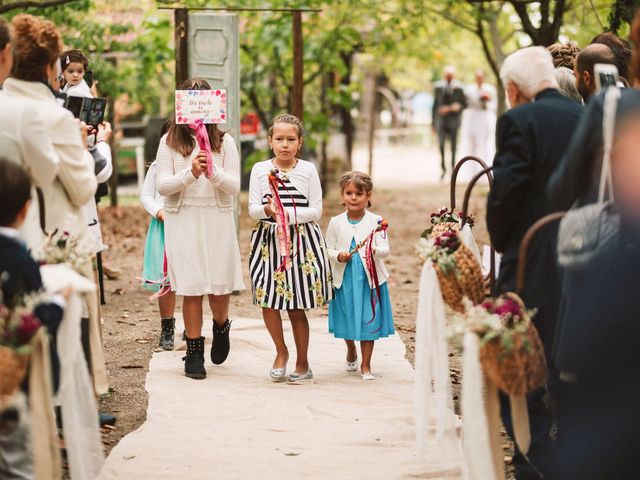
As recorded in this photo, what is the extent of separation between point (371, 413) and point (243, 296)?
4206mm

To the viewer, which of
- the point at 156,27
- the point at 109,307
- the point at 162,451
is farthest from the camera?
the point at 156,27

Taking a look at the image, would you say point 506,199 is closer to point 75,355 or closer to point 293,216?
point 75,355

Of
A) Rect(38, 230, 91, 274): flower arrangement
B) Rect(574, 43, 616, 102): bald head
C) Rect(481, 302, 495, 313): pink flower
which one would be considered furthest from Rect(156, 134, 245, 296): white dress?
Rect(481, 302, 495, 313): pink flower

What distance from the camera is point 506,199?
201 inches

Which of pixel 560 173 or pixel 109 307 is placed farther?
pixel 109 307

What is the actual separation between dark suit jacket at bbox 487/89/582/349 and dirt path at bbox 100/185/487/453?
2.35 meters

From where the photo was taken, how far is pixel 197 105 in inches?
281

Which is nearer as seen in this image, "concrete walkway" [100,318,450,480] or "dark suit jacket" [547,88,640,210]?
"dark suit jacket" [547,88,640,210]

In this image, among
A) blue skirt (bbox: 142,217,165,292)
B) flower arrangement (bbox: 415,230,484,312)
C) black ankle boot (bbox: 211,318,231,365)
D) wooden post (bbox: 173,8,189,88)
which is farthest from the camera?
wooden post (bbox: 173,8,189,88)

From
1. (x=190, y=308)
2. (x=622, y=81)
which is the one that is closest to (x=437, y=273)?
(x=622, y=81)

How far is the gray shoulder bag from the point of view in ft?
14.1

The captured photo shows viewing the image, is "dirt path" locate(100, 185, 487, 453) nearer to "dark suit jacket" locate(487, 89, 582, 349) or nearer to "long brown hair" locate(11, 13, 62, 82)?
"long brown hair" locate(11, 13, 62, 82)

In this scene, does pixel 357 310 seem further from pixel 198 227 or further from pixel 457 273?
pixel 457 273

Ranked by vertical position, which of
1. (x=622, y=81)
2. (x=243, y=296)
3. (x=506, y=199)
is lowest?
(x=243, y=296)
